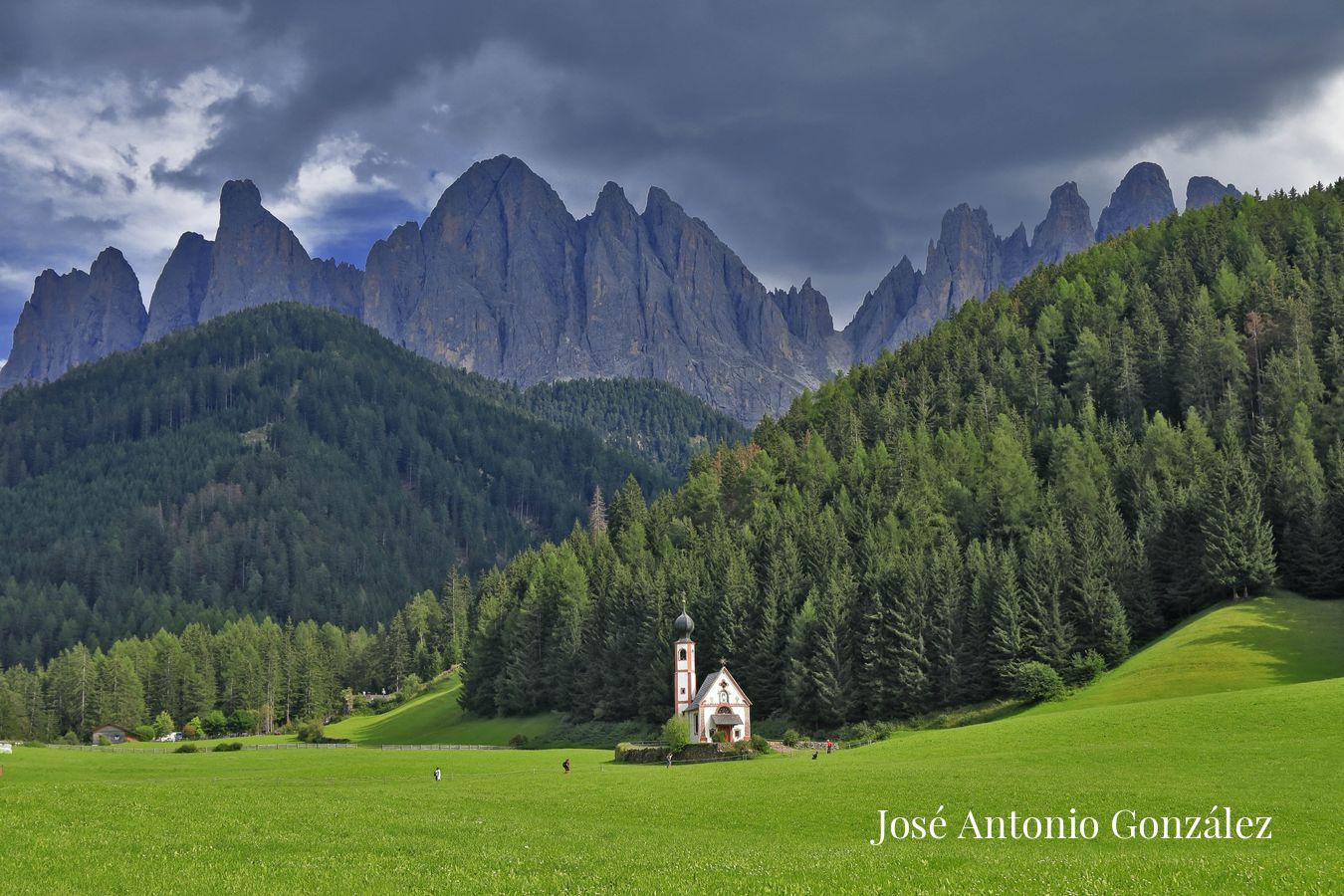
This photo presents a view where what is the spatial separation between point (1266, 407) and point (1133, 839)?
100126mm

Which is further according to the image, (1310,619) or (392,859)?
(1310,619)

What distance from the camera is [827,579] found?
3848 inches

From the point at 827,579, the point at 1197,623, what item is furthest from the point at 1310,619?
the point at 827,579

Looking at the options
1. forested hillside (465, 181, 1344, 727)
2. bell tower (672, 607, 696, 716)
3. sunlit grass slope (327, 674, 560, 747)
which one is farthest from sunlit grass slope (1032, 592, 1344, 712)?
sunlit grass slope (327, 674, 560, 747)

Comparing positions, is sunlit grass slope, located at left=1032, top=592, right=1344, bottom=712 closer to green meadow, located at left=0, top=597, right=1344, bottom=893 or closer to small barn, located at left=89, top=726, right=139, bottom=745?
green meadow, located at left=0, top=597, right=1344, bottom=893

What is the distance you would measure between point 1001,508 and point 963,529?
167 inches

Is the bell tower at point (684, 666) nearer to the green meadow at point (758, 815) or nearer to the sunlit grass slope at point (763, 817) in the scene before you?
the green meadow at point (758, 815)

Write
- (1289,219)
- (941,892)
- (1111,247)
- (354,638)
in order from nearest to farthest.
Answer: (941,892) → (1289,219) → (1111,247) → (354,638)

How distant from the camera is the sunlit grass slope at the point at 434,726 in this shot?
364 feet

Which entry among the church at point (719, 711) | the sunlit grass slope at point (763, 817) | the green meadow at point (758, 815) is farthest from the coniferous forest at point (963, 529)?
the sunlit grass slope at point (763, 817)

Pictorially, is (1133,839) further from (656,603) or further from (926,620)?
(656,603)

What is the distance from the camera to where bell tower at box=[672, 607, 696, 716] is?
314ft

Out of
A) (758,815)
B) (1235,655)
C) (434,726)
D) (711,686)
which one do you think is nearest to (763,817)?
(758,815)

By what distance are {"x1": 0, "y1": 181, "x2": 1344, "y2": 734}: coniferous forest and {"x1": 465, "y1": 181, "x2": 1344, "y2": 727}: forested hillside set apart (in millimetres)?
322
